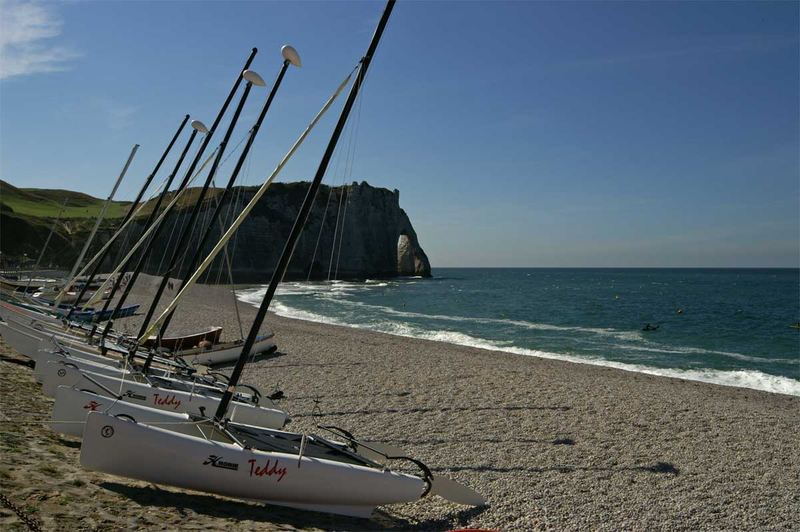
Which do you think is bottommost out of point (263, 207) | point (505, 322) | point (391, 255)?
point (505, 322)

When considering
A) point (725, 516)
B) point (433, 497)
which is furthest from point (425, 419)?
point (725, 516)

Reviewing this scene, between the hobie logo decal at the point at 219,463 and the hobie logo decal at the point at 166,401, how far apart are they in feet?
13.2

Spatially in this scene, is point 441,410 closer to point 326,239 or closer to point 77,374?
point 77,374

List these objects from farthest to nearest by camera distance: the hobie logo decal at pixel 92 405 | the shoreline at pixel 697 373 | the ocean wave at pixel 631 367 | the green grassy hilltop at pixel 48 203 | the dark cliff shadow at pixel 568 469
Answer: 1. the green grassy hilltop at pixel 48 203
2. the ocean wave at pixel 631 367
3. the shoreline at pixel 697 373
4. the dark cliff shadow at pixel 568 469
5. the hobie logo decal at pixel 92 405

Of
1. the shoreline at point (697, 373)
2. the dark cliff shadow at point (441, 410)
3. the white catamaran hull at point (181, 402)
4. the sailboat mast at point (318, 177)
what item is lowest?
the shoreline at point (697, 373)

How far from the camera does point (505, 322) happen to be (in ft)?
138

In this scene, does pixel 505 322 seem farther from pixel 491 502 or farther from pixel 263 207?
pixel 263 207

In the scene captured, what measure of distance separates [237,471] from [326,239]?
94.2 meters

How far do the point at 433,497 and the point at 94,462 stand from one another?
5062 millimetres

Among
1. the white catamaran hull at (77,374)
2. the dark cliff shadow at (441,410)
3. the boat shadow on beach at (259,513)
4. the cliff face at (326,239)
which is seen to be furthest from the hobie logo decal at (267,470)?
the cliff face at (326,239)

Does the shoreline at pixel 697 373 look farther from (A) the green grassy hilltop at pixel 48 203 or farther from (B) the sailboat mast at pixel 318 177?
(A) the green grassy hilltop at pixel 48 203

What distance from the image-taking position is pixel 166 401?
33.8 ft

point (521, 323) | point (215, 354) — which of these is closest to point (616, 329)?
point (521, 323)

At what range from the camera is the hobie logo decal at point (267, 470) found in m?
6.86
